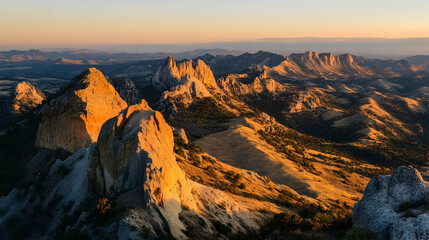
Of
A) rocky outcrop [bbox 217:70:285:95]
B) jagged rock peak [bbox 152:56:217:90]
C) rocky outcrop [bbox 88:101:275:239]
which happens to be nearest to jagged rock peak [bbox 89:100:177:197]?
rocky outcrop [bbox 88:101:275:239]

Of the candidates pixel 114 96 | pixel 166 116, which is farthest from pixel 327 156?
pixel 114 96

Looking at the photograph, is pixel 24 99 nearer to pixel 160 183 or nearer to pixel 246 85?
pixel 246 85

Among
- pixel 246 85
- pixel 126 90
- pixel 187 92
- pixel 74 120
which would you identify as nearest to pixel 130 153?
pixel 74 120

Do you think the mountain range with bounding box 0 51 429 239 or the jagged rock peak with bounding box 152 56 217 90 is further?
the jagged rock peak with bounding box 152 56 217 90

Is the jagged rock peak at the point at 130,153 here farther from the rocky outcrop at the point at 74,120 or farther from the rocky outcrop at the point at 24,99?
the rocky outcrop at the point at 24,99

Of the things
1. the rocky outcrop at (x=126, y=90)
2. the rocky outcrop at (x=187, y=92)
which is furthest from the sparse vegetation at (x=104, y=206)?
the rocky outcrop at (x=126, y=90)

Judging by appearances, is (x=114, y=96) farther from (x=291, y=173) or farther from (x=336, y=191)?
(x=336, y=191)

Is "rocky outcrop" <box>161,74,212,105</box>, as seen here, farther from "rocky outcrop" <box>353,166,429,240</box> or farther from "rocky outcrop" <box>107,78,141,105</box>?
"rocky outcrop" <box>353,166,429,240</box>
